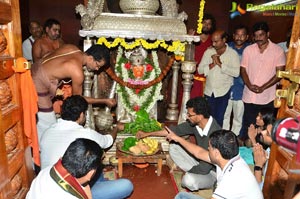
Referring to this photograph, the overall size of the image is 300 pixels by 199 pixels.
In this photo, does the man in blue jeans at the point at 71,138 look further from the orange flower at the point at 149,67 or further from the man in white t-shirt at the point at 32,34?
the man in white t-shirt at the point at 32,34

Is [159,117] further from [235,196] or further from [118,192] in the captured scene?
[235,196]

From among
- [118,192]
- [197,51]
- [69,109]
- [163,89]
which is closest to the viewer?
[69,109]

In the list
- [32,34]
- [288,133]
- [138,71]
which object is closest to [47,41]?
[32,34]

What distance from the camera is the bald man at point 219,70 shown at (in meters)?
4.66

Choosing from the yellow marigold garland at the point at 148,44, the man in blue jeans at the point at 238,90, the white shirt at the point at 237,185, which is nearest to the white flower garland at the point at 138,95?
the yellow marigold garland at the point at 148,44

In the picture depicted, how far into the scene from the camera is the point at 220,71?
4.73m

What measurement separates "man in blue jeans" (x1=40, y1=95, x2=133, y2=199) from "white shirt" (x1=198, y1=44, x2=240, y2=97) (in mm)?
2658

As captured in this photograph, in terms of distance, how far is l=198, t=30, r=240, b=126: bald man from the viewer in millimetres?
4656

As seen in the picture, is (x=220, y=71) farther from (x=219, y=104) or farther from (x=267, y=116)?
(x=267, y=116)

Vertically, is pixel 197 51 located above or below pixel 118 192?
above

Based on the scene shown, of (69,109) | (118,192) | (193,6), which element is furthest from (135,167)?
(193,6)

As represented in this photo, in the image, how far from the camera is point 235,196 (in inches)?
76.7

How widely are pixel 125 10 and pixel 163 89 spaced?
1.78m

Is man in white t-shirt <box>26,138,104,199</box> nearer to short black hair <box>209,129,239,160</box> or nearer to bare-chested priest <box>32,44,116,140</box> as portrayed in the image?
short black hair <box>209,129,239,160</box>
